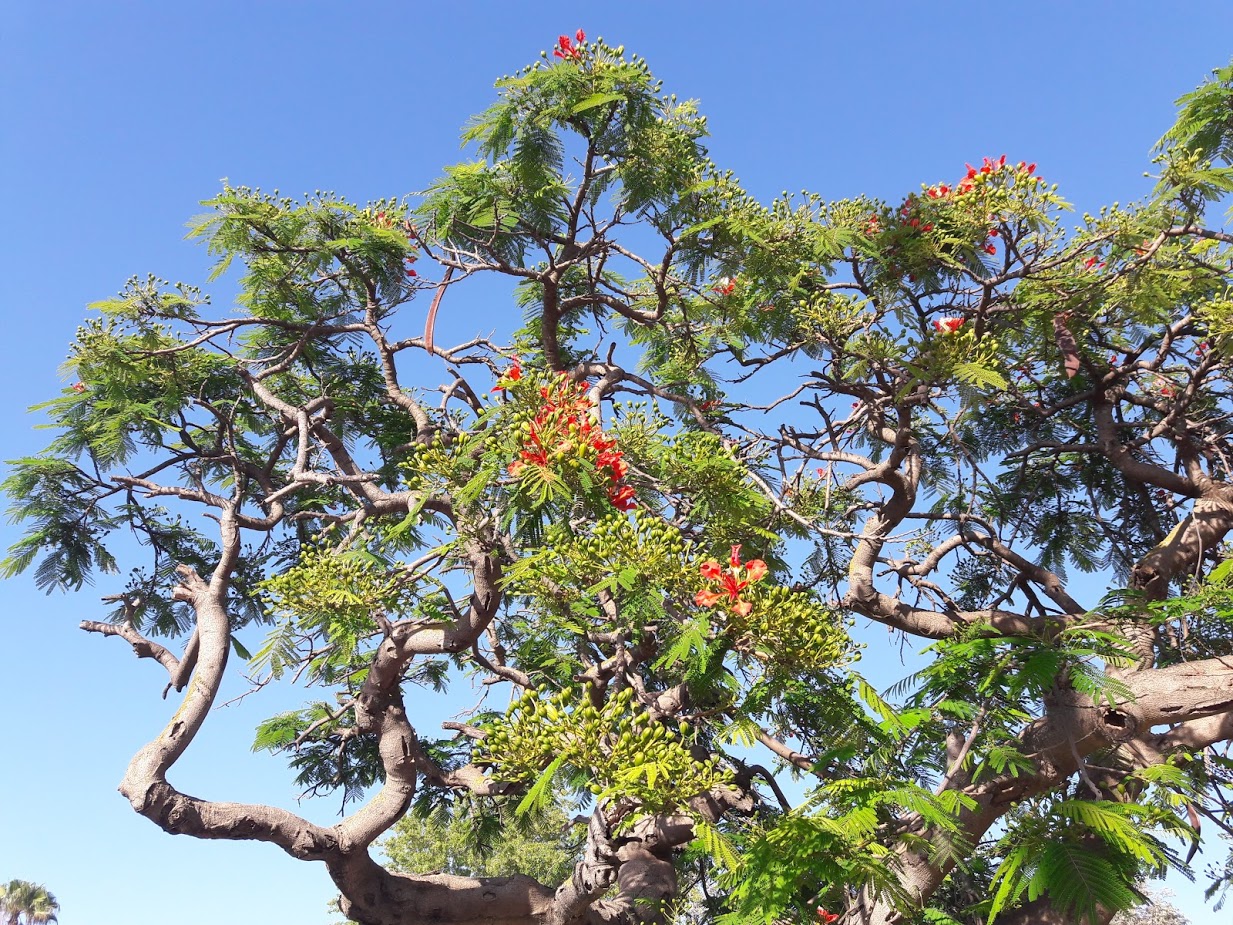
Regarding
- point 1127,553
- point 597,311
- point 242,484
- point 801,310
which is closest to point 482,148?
point 597,311

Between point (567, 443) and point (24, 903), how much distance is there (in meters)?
31.4

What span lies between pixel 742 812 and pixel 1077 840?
116 inches

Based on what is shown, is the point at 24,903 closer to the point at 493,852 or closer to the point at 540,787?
the point at 493,852

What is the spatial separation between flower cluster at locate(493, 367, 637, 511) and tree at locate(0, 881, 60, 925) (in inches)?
1221

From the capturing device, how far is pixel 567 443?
482 centimetres

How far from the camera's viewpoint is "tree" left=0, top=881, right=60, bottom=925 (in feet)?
91.4

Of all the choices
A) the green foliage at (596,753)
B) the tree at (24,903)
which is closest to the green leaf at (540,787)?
the green foliage at (596,753)

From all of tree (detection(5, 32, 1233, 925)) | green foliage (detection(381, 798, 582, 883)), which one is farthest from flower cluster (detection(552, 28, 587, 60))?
green foliage (detection(381, 798, 582, 883))

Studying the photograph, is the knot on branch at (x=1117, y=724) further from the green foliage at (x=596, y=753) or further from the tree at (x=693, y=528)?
the green foliage at (x=596, y=753)

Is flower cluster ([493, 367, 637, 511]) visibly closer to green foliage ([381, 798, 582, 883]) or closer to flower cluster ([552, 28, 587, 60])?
flower cluster ([552, 28, 587, 60])

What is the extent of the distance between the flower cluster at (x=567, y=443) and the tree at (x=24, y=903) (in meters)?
31.0

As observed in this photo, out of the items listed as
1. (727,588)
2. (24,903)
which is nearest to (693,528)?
(727,588)

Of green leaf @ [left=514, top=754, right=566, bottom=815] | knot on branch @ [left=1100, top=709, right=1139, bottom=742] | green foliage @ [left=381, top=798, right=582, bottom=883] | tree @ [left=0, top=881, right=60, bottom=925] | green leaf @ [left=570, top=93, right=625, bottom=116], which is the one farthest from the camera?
tree @ [left=0, top=881, right=60, bottom=925]

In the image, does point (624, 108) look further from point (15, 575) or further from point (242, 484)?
point (15, 575)
